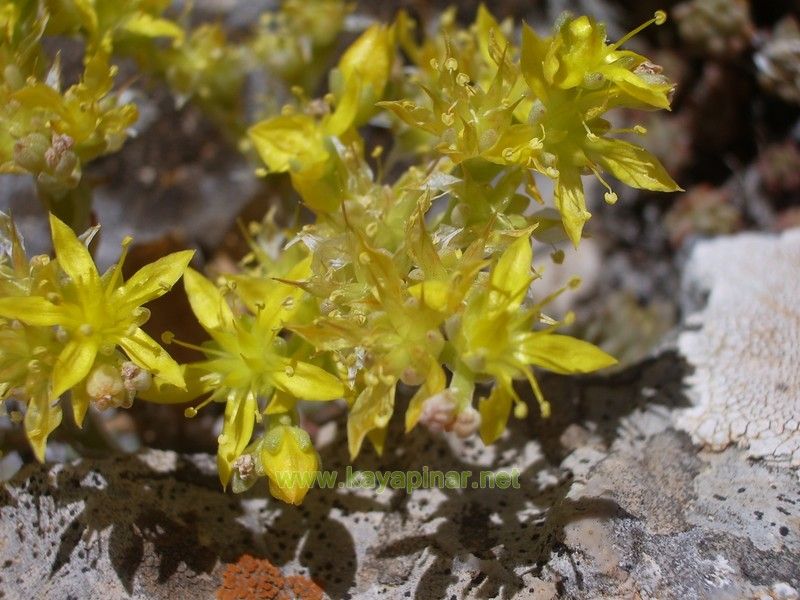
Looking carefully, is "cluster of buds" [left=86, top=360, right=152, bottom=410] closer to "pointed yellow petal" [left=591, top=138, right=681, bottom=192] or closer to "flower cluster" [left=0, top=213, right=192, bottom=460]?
"flower cluster" [left=0, top=213, right=192, bottom=460]

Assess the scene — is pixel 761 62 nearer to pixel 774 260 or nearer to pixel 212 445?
pixel 774 260

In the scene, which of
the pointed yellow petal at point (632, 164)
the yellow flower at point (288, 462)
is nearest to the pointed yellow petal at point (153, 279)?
the yellow flower at point (288, 462)

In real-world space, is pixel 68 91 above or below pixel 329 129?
above

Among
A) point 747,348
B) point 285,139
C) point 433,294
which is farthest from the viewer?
point 747,348

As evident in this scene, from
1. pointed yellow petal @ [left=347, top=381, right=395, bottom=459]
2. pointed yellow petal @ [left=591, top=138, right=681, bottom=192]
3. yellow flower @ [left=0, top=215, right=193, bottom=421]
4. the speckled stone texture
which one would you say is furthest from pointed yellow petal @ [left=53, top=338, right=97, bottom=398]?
pointed yellow petal @ [left=591, top=138, right=681, bottom=192]

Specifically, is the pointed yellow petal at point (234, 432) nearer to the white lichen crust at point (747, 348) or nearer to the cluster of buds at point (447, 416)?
the cluster of buds at point (447, 416)

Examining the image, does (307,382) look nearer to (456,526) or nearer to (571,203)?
(456,526)

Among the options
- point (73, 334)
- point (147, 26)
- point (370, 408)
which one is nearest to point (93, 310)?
point (73, 334)
